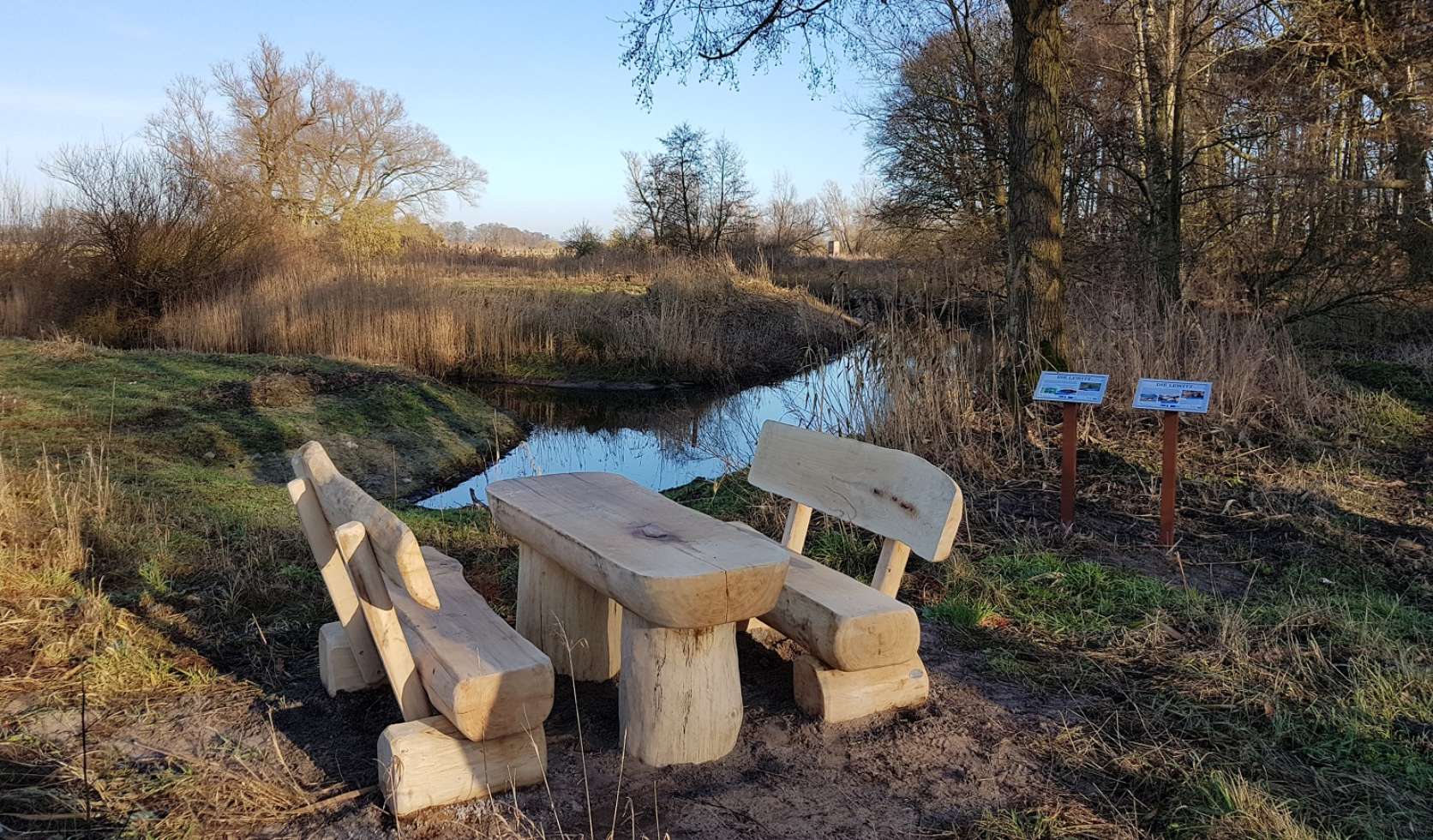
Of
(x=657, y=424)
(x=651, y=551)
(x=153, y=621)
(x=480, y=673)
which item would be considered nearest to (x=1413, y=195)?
(x=657, y=424)

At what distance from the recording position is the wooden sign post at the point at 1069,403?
14.8 feet

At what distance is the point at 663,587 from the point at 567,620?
106 centimetres

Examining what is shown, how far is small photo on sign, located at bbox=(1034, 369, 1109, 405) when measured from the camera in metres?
4.44

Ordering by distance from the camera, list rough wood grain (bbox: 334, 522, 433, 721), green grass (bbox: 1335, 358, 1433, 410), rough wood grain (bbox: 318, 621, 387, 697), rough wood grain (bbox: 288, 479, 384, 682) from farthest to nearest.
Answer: green grass (bbox: 1335, 358, 1433, 410) → rough wood grain (bbox: 318, 621, 387, 697) → rough wood grain (bbox: 288, 479, 384, 682) → rough wood grain (bbox: 334, 522, 433, 721)

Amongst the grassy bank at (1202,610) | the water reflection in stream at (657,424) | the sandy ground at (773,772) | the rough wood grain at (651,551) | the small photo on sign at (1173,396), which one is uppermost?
the small photo on sign at (1173,396)

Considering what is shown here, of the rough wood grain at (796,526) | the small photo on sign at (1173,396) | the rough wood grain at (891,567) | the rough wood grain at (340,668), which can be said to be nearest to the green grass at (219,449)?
the rough wood grain at (340,668)

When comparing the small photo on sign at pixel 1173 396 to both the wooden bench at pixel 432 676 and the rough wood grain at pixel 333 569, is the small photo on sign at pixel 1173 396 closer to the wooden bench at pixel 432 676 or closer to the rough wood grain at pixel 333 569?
the wooden bench at pixel 432 676

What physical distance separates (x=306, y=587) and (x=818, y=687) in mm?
2323

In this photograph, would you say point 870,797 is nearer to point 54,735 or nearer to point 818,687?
point 818,687

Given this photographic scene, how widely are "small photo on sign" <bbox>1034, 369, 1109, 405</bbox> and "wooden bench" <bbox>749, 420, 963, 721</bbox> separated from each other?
187 centimetres

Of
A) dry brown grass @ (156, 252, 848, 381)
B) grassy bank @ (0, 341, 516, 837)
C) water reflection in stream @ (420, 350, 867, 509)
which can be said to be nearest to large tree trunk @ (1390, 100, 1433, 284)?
water reflection in stream @ (420, 350, 867, 509)

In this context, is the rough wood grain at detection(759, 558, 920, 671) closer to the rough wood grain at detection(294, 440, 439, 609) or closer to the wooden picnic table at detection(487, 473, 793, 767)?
the wooden picnic table at detection(487, 473, 793, 767)

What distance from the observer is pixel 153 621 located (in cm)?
341

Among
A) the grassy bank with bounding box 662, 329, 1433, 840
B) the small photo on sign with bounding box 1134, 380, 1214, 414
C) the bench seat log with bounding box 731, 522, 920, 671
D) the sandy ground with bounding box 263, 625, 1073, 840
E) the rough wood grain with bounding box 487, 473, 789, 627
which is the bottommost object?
the sandy ground with bounding box 263, 625, 1073, 840
